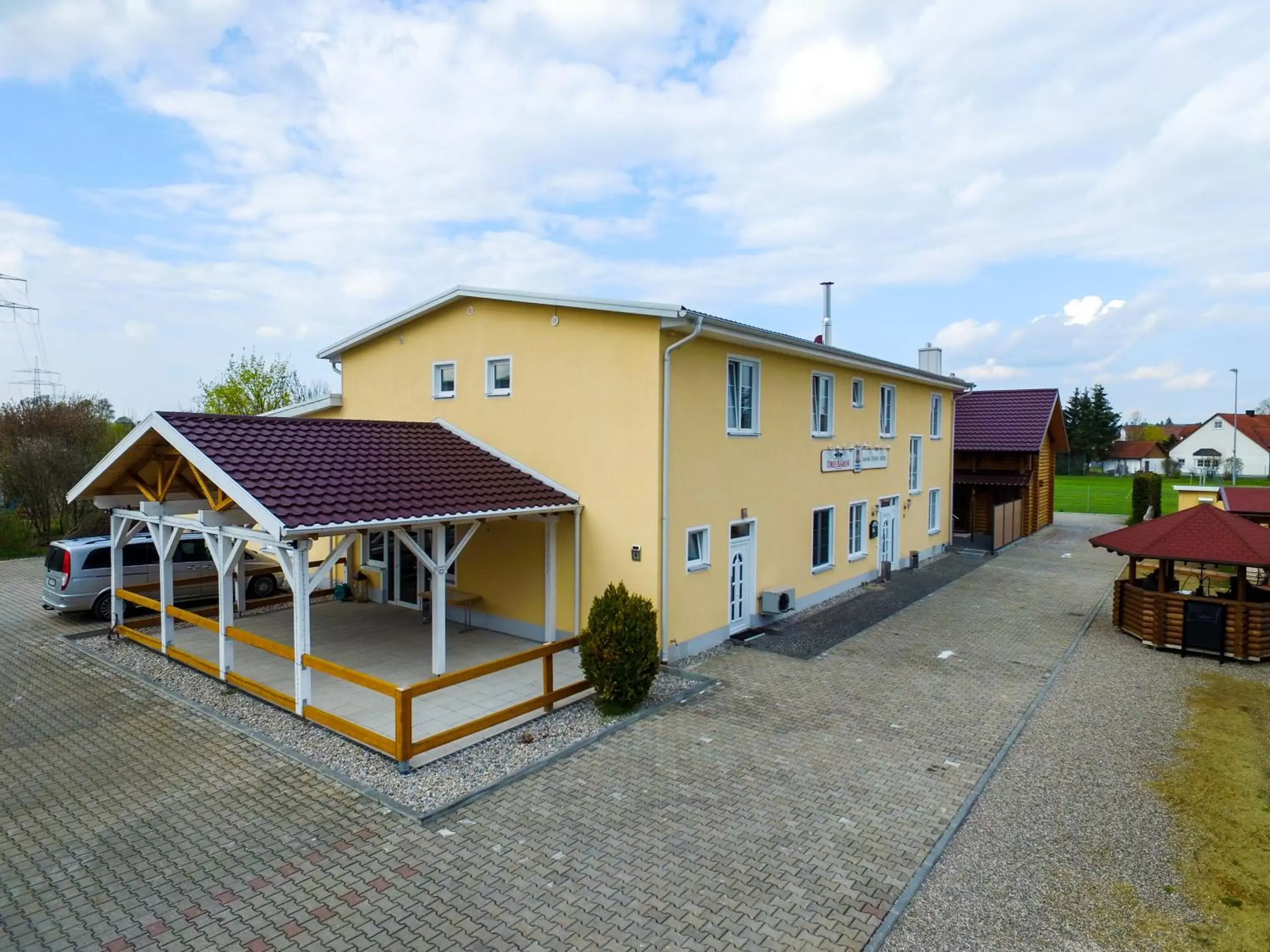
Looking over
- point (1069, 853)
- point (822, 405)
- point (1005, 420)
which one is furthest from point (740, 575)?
point (1005, 420)

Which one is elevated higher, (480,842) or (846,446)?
(846,446)

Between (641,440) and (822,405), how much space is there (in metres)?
6.23

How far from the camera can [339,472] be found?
9953 millimetres

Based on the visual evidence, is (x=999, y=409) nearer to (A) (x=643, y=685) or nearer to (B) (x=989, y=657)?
(B) (x=989, y=657)

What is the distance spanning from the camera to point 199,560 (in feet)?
50.1

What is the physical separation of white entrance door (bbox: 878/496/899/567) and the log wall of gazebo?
5.74m

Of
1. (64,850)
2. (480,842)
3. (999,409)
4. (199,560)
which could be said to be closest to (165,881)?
(64,850)

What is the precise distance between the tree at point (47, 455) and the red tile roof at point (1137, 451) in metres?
87.6

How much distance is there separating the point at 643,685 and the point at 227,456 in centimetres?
609

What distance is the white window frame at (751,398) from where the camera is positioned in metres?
12.3

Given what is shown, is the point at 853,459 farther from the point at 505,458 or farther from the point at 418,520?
the point at 418,520

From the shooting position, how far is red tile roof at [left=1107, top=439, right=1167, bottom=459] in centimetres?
7844

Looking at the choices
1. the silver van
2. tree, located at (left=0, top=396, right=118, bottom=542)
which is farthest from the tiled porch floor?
tree, located at (left=0, top=396, right=118, bottom=542)

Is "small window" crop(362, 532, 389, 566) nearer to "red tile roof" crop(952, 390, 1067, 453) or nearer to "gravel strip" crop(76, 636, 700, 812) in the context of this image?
"gravel strip" crop(76, 636, 700, 812)
